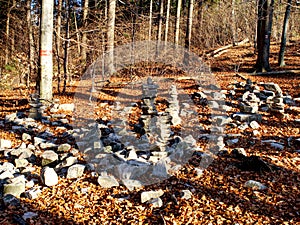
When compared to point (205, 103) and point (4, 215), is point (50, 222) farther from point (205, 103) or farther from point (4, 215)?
point (205, 103)

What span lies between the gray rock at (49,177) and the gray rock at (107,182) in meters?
0.63

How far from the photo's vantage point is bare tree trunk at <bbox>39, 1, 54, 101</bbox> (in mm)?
7680

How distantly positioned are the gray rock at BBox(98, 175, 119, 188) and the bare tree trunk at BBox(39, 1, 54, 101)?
4.71m

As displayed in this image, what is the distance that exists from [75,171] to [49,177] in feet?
1.32

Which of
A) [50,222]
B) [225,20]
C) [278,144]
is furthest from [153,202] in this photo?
[225,20]

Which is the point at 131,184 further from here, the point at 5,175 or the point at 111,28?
the point at 111,28

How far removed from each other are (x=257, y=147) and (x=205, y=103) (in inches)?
137

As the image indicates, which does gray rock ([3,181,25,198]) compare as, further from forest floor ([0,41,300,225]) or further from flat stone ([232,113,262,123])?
flat stone ([232,113,262,123])

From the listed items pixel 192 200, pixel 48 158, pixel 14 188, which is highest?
pixel 48 158

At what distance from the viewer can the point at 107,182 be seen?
13.5 feet

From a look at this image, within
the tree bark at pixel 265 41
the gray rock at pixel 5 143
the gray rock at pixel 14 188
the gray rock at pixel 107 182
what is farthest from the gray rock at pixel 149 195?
the tree bark at pixel 265 41

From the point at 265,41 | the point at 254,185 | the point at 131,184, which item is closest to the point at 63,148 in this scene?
the point at 131,184

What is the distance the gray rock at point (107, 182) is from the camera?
408 cm

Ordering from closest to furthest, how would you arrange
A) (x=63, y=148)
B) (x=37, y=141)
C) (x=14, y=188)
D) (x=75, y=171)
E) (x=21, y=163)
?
(x=14, y=188) < (x=75, y=171) < (x=21, y=163) < (x=63, y=148) < (x=37, y=141)
